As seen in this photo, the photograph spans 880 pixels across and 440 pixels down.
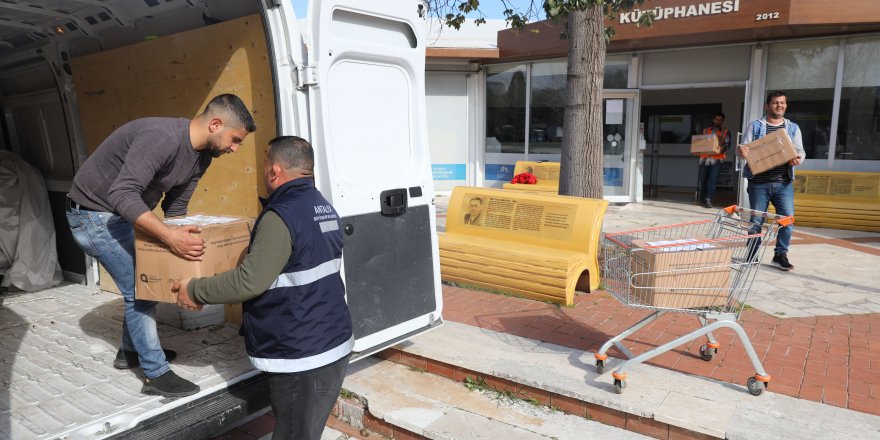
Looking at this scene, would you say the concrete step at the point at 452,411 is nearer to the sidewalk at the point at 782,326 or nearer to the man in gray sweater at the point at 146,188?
the sidewalk at the point at 782,326

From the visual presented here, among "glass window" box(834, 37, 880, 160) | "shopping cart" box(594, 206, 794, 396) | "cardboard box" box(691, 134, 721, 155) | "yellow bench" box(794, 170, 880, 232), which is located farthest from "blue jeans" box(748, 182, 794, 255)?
"cardboard box" box(691, 134, 721, 155)

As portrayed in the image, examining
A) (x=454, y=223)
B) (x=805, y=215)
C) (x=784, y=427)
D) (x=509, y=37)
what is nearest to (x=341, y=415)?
(x=784, y=427)

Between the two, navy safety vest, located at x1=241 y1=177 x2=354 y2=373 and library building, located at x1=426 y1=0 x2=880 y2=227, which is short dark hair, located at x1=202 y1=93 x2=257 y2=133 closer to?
navy safety vest, located at x1=241 y1=177 x2=354 y2=373

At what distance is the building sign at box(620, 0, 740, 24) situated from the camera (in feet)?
30.4

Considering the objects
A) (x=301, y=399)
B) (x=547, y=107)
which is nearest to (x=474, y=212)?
(x=301, y=399)

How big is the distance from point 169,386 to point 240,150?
1.60 metres

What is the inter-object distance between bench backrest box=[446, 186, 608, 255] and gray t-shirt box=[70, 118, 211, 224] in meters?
3.51

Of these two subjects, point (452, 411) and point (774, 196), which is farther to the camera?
point (774, 196)

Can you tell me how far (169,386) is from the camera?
10.00ft

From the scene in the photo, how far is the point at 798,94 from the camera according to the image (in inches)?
405

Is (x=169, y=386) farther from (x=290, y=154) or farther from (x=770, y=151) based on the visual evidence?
(x=770, y=151)

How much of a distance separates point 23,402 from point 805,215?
10703 mm

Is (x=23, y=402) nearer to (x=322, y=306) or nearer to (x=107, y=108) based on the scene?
(x=322, y=306)

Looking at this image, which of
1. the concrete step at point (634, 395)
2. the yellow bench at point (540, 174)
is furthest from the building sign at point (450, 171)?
the concrete step at point (634, 395)
